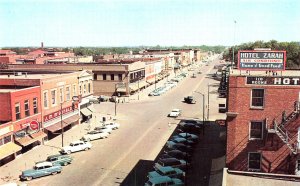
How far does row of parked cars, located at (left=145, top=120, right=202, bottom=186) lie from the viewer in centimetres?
3856

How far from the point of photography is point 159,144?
2125 inches

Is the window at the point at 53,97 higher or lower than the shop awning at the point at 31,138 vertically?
higher

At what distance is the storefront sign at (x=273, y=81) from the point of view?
32281 mm

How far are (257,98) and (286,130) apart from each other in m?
3.77

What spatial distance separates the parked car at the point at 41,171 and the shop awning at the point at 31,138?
5954 mm

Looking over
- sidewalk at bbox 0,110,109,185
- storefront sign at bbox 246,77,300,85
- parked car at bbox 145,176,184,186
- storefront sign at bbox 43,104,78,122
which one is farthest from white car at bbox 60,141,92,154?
storefront sign at bbox 246,77,300,85

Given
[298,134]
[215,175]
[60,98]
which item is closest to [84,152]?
[60,98]

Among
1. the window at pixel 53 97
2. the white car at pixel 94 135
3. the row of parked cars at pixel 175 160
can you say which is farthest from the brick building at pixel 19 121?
the row of parked cars at pixel 175 160

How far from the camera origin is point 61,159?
4556 cm

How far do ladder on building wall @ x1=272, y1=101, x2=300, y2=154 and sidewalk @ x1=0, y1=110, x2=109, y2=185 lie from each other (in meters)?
28.0

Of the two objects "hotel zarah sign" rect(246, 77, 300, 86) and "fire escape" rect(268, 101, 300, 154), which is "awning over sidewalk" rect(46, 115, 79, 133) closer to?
"hotel zarah sign" rect(246, 77, 300, 86)

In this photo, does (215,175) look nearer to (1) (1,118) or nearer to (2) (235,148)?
(2) (235,148)

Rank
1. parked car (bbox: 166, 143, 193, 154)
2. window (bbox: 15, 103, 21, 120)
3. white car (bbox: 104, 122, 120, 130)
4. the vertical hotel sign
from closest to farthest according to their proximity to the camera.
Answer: the vertical hotel sign, window (bbox: 15, 103, 21, 120), parked car (bbox: 166, 143, 193, 154), white car (bbox: 104, 122, 120, 130)

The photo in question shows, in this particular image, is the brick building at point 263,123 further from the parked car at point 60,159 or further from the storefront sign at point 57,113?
the storefront sign at point 57,113
